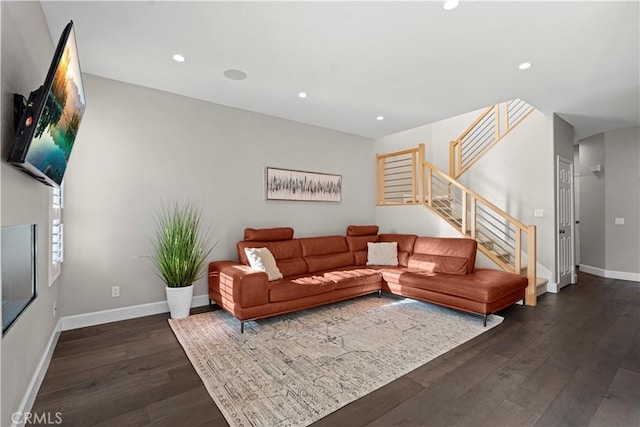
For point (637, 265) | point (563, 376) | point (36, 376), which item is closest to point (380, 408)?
point (563, 376)

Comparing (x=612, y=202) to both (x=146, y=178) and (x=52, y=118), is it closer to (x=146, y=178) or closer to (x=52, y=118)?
(x=146, y=178)

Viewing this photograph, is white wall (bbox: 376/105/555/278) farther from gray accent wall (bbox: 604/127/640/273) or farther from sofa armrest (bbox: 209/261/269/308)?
sofa armrest (bbox: 209/261/269/308)

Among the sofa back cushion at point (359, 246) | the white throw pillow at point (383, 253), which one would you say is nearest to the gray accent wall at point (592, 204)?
the white throw pillow at point (383, 253)

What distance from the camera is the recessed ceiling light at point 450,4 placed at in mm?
2067

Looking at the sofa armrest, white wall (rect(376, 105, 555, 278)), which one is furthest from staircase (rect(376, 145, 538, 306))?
the sofa armrest

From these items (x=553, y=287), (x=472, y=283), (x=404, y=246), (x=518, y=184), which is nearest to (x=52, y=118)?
(x=472, y=283)

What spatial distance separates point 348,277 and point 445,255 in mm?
1386

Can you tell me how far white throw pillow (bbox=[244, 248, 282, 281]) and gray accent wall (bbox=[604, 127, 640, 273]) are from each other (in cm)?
609

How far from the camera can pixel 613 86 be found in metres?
3.48

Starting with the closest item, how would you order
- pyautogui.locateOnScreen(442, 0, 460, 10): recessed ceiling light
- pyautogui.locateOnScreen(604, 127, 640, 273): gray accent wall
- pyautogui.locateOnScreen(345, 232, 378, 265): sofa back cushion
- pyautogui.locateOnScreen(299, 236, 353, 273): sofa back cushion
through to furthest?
pyautogui.locateOnScreen(442, 0, 460, 10): recessed ceiling light < pyautogui.locateOnScreen(299, 236, 353, 273): sofa back cushion < pyautogui.locateOnScreen(345, 232, 378, 265): sofa back cushion < pyautogui.locateOnScreen(604, 127, 640, 273): gray accent wall

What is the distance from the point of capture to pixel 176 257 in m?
3.27

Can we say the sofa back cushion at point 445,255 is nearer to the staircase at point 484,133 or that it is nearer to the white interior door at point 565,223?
the white interior door at point 565,223

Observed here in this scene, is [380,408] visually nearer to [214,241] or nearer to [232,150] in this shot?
[214,241]

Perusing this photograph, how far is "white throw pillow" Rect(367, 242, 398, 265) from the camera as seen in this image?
4.59m
